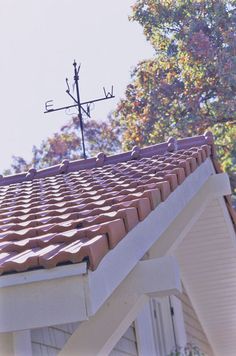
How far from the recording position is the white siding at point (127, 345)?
6.02 metres

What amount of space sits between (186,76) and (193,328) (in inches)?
544

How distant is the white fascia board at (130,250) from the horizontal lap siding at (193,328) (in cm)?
350

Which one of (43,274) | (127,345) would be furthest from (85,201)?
(127,345)

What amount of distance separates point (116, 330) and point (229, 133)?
19486 mm

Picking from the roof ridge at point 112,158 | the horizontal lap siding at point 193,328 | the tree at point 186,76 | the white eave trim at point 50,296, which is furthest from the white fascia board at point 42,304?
the tree at point 186,76

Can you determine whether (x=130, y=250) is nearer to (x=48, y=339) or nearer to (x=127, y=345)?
(x=48, y=339)

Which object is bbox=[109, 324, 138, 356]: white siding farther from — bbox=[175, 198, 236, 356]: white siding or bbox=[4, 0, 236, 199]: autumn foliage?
bbox=[4, 0, 236, 199]: autumn foliage

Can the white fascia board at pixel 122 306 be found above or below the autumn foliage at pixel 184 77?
below

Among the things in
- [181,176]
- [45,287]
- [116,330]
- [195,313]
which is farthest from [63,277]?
[195,313]

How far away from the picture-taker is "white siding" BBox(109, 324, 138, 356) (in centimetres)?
602

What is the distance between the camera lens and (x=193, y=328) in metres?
9.63

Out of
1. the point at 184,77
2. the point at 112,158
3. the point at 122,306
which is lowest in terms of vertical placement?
the point at 122,306

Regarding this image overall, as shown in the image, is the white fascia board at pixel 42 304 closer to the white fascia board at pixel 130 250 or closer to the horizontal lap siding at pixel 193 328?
the white fascia board at pixel 130 250

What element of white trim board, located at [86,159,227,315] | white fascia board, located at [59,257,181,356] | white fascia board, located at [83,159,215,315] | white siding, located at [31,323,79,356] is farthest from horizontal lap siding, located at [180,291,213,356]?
white fascia board, located at [59,257,181,356]
